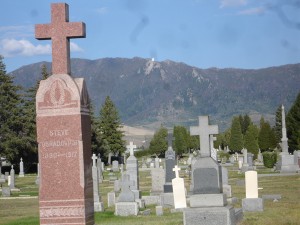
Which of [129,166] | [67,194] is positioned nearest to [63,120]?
[67,194]

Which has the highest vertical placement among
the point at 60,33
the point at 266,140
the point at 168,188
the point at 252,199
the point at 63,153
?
the point at 266,140

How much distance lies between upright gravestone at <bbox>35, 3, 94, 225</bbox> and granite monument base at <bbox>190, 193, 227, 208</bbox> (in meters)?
4.14

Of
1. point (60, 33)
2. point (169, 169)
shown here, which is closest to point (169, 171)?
point (169, 169)

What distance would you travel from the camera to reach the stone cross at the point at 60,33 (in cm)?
1382

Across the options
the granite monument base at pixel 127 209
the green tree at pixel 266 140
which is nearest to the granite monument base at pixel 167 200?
the granite monument base at pixel 127 209

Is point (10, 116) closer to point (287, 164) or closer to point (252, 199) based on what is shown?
point (287, 164)

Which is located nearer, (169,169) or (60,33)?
(60,33)

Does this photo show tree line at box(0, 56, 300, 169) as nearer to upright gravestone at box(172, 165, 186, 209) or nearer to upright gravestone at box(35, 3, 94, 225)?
upright gravestone at box(172, 165, 186, 209)

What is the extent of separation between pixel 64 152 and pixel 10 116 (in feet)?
175

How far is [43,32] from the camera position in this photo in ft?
46.1

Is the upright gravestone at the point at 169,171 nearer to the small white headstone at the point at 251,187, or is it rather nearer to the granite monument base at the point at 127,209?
the granite monument base at the point at 127,209

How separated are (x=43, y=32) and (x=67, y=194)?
11.3ft

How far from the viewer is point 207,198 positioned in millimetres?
16953

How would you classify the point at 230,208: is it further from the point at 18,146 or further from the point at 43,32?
the point at 18,146
